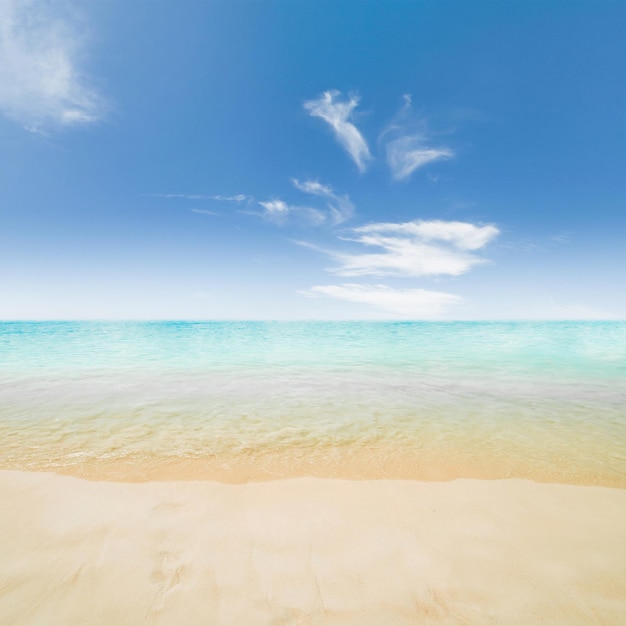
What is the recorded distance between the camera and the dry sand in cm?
277

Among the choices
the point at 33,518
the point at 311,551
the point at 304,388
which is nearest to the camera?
the point at 311,551

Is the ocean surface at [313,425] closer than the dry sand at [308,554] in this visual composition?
No

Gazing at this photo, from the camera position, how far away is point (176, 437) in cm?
680

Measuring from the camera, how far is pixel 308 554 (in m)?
3.38

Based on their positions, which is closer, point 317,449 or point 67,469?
point 67,469

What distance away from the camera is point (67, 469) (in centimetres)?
528

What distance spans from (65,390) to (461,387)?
13.5m

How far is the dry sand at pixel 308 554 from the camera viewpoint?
109 inches

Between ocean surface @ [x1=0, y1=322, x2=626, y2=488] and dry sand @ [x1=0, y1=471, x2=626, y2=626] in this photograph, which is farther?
ocean surface @ [x1=0, y1=322, x2=626, y2=488]

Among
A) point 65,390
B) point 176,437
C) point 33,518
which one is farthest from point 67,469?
point 65,390

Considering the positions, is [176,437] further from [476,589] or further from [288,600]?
[476,589]

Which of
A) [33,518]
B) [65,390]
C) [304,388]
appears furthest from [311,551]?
[65,390]

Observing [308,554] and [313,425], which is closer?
[308,554]

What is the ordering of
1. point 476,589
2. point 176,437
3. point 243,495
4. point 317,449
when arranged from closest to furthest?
point 476,589, point 243,495, point 317,449, point 176,437
